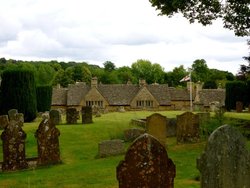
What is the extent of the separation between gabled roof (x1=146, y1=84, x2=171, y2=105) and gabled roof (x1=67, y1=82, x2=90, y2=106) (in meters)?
11.5

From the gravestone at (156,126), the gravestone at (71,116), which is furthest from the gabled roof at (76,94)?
the gravestone at (156,126)

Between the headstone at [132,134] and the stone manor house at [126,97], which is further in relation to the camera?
the stone manor house at [126,97]

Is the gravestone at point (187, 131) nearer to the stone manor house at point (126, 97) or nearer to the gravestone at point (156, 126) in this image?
the gravestone at point (156, 126)

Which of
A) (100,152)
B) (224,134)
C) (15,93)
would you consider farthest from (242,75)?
(224,134)

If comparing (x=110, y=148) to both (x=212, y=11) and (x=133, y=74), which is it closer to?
(x=212, y=11)

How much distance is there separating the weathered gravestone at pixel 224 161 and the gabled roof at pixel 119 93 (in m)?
72.1

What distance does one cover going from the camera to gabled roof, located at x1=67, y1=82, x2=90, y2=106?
266 ft

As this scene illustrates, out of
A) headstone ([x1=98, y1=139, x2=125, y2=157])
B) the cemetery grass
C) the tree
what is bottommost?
the cemetery grass

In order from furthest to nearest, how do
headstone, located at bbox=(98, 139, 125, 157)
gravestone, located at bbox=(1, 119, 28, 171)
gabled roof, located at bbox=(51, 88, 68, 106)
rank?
gabled roof, located at bbox=(51, 88, 68, 106) < headstone, located at bbox=(98, 139, 125, 157) < gravestone, located at bbox=(1, 119, 28, 171)

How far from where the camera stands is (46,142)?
1886cm

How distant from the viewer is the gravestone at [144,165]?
28.1 ft

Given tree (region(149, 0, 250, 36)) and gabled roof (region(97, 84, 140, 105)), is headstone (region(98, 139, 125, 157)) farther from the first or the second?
gabled roof (region(97, 84, 140, 105))

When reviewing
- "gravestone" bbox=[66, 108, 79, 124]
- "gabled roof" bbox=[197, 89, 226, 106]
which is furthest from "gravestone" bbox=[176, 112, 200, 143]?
"gabled roof" bbox=[197, 89, 226, 106]

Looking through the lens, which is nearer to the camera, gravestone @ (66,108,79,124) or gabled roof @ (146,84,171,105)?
gravestone @ (66,108,79,124)
